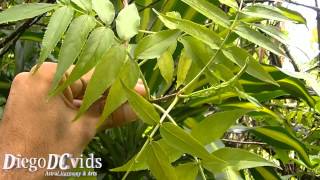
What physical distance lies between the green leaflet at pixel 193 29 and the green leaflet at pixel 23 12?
0.31 feet

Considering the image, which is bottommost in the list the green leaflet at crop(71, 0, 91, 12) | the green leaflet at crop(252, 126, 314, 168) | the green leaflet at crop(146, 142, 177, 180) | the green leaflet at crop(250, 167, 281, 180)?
the green leaflet at crop(250, 167, 281, 180)

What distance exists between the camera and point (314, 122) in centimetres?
139

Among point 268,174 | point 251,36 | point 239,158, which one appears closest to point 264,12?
point 251,36

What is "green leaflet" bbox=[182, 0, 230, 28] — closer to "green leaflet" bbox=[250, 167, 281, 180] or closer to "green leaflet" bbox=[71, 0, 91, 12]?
"green leaflet" bbox=[71, 0, 91, 12]

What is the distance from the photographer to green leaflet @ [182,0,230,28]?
402mm

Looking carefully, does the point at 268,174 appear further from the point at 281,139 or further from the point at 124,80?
the point at 124,80

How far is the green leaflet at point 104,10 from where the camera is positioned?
383 mm

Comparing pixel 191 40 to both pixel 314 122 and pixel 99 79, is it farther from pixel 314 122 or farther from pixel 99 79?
pixel 314 122

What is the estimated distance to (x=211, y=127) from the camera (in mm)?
419

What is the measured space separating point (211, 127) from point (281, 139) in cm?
56

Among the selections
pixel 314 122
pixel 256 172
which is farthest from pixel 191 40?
pixel 314 122

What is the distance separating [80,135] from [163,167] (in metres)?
0.13

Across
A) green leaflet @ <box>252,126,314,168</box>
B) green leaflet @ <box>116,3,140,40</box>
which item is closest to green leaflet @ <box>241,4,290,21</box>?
green leaflet @ <box>116,3,140,40</box>

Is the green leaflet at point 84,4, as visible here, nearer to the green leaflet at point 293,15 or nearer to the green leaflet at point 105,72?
the green leaflet at point 105,72
